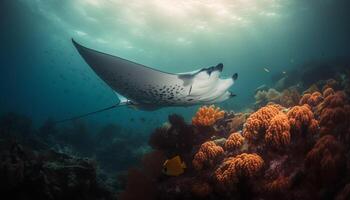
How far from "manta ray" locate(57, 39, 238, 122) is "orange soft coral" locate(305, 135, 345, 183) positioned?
5.88 ft

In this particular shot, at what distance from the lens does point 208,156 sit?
4820mm

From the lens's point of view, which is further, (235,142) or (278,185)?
(235,142)

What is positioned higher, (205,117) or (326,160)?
(205,117)

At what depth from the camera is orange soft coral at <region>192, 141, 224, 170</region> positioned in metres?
4.82

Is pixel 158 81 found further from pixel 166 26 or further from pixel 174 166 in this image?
pixel 166 26

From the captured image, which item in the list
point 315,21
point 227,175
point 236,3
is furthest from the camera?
point 315,21

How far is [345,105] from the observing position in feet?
15.7

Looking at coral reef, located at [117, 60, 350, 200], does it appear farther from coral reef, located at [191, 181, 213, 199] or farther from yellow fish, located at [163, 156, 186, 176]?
yellow fish, located at [163, 156, 186, 176]

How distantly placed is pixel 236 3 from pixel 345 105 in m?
23.3

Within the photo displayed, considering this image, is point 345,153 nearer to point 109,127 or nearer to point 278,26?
point 109,127

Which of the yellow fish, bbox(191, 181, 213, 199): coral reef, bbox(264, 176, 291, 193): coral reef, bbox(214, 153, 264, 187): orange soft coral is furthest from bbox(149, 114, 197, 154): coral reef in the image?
bbox(264, 176, 291, 193): coral reef

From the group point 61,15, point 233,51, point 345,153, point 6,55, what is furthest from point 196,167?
point 233,51

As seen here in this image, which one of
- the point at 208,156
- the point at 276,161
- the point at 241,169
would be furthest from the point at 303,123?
the point at 208,156

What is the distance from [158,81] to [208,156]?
5.72ft
